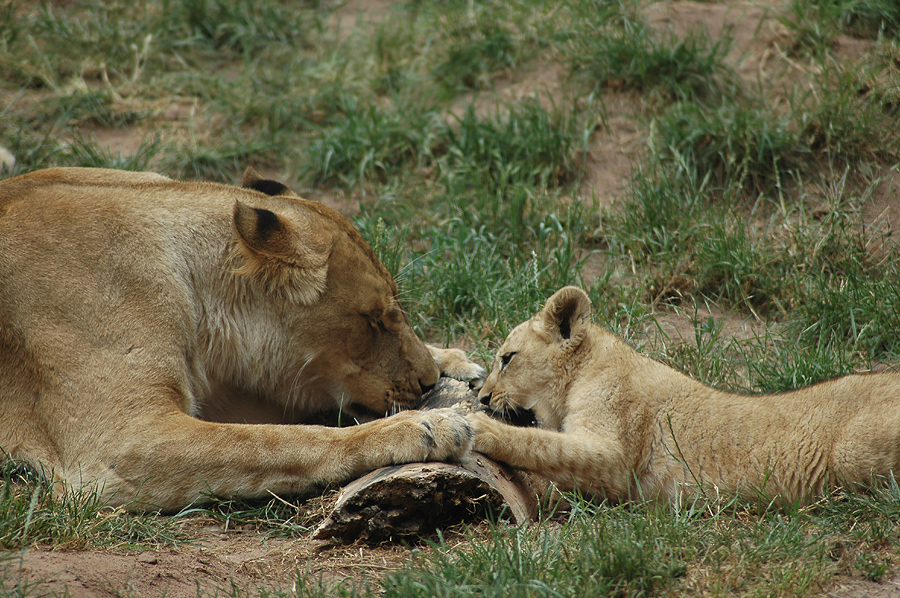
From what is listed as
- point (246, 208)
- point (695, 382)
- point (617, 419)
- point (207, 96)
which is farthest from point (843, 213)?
point (207, 96)

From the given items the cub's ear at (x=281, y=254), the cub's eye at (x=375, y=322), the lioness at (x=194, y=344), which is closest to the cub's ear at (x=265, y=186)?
the lioness at (x=194, y=344)

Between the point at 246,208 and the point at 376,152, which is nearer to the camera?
the point at 246,208

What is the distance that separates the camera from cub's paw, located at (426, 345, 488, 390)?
4.95m

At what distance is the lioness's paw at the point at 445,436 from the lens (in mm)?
3838

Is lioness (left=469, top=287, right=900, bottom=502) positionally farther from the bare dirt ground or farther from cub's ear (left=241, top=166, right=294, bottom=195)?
cub's ear (left=241, top=166, right=294, bottom=195)

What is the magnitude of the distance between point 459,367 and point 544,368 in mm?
631

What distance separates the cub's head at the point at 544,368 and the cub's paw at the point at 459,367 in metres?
0.29

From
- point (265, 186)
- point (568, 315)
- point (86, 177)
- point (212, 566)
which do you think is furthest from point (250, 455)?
point (86, 177)

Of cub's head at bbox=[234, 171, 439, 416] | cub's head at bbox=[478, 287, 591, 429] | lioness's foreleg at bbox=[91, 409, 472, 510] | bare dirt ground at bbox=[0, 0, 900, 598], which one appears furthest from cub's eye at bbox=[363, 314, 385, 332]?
bare dirt ground at bbox=[0, 0, 900, 598]

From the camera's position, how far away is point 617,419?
4227 millimetres

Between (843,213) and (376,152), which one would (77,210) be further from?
(843,213)

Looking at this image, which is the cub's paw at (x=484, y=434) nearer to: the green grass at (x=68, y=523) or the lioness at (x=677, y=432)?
the lioness at (x=677, y=432)

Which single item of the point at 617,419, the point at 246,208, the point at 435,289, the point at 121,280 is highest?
the point at 246,208

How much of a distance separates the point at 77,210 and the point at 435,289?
2501 millimetres
